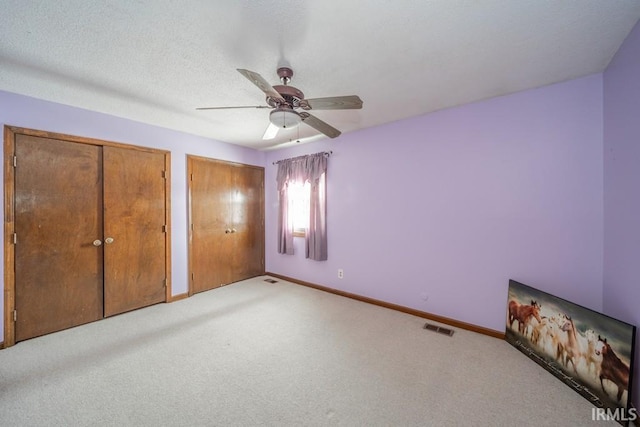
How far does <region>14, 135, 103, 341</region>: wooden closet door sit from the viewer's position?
2.25 meters

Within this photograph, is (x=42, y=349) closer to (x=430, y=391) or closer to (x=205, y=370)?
(x=205, y=370)

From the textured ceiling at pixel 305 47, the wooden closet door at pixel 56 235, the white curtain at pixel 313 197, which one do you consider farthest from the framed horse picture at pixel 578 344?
the wooden closet door at pixel 56 235

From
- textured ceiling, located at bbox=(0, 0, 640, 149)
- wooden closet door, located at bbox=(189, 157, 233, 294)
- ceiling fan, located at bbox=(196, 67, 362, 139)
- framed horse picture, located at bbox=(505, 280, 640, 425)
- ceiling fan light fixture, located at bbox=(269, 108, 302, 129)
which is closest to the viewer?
textured ceiling, located at bbox=(0, 0, 640, 149)

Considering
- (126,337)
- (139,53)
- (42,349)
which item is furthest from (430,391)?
(42,349)

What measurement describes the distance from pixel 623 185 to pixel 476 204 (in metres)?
0.95

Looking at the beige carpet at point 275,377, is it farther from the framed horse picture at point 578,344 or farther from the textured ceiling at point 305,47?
the textured ceiling at point 305,47

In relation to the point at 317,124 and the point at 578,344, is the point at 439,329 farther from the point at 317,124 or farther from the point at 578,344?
the point at 317,124

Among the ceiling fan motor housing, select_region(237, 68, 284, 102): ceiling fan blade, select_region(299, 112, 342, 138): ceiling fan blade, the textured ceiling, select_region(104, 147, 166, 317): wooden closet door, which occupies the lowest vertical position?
select_region(104, 147, 166, 317): wooden closet door

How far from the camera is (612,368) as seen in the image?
1.46m

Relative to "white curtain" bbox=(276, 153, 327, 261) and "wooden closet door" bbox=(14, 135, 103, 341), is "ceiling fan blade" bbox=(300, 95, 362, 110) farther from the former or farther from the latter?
"wooden closet door" bbox=(14, 135, 103, 341)

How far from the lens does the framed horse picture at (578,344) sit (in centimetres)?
141

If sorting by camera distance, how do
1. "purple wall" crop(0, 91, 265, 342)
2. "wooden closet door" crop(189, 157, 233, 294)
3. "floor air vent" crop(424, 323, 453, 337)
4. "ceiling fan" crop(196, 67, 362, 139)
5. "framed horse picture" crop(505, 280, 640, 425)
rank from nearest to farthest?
"framed horse picture" crop(505, 280, 640, 425) < "ceiling fan" crop(196, 67, 362, 139) < "purple wall" crop(0, 91, 265, 342) < "floor air vent" crop(424, 323, 453, 337) < "wooden closet door" crop(189, 157, 233, 294)

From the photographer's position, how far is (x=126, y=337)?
233cm

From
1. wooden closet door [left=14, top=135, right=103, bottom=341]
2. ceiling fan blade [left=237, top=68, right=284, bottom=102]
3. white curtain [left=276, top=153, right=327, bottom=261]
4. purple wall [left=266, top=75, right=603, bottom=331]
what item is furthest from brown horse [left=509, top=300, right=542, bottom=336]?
wooden closet door [left=14, top=135, right=103, bottom=341]
